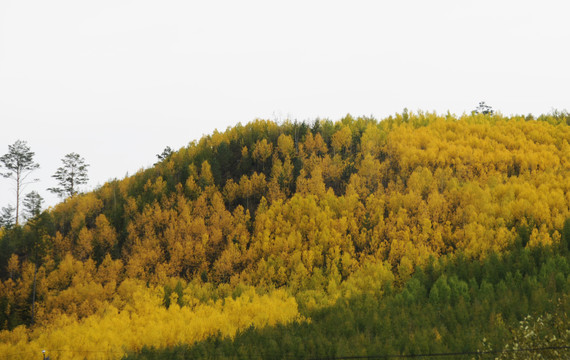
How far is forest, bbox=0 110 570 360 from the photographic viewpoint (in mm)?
60688

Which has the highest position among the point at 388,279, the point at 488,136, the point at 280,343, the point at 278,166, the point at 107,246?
the point at 488,136

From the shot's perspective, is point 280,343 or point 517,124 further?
point 517,124

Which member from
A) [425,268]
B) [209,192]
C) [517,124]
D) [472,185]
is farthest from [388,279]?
[517,124]

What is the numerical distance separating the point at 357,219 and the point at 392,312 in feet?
112

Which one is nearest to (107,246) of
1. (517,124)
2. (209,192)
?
(209,192)

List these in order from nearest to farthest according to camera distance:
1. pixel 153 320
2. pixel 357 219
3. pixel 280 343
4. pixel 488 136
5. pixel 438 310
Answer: pixel 280 343 → pixel 438 310 → pixel 153 320 → pixel 357 219 → pixel 488 136

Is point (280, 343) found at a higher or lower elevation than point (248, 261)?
lower

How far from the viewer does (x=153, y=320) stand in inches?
2820

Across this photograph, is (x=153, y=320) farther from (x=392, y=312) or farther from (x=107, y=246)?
(x=392, y=312)

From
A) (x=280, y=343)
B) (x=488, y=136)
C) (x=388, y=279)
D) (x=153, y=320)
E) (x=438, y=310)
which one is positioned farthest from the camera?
Answer: (x=488, y=136)

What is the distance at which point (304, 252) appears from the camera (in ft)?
291

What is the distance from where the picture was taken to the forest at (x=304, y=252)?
199 ft

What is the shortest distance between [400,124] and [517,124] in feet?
121

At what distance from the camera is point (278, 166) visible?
109 metres
